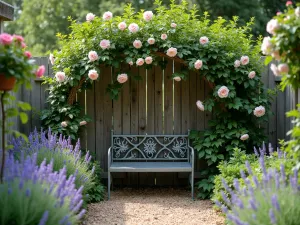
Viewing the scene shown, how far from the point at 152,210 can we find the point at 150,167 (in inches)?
27.6

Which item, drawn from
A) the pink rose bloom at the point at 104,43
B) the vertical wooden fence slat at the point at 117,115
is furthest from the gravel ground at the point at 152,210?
the pink rose bloom at the point at 104,43

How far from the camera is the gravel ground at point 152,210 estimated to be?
Answer: 4828mm

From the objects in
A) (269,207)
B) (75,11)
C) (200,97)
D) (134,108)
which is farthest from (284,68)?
(75,11)

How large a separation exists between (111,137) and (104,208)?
4.43ft

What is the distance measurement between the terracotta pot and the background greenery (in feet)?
38.4

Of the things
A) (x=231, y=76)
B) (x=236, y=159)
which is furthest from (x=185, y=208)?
(x=231, y=76)

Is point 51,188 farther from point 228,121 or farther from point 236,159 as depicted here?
point 228,121

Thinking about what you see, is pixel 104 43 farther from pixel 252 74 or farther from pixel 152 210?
pixel 152 210

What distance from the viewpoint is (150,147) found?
21.3 feet

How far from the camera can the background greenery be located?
1480 cm

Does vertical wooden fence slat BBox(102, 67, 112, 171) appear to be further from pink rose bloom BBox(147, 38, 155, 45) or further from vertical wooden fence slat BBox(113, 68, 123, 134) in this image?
pink rose bloom BBox(147, 38, 155, 45)

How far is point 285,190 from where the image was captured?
132 inches

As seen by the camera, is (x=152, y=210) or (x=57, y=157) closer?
(x=57, y=157)

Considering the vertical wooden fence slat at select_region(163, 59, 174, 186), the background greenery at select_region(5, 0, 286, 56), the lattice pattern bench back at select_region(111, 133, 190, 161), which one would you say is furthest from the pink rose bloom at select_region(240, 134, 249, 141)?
the background greenery at select_region(5, 0, 286, 56)
